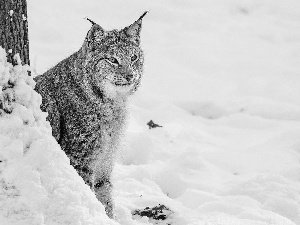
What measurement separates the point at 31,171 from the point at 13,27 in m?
0.82

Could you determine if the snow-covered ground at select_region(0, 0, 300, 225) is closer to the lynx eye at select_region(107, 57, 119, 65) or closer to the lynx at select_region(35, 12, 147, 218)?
the lynx at select_region(35, 12, 147, 218)

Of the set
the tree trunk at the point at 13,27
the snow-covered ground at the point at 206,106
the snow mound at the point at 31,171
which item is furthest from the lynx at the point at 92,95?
the snow mound at the point at 31,171

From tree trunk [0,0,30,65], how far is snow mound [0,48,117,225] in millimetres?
114

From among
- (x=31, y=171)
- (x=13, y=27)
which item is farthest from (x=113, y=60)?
(x=31, y=171)

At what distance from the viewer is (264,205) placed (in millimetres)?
5148

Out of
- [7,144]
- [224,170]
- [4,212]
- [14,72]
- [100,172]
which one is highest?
[224,170]

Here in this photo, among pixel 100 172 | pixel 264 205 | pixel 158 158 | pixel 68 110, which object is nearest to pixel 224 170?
pixel 158 158

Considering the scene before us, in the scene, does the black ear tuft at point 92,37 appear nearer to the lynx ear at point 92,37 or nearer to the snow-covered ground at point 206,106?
the lynx ear at point 92,37

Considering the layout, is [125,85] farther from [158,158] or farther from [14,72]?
[158,158]

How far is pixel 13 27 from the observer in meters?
2.88

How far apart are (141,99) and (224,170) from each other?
2538 mm

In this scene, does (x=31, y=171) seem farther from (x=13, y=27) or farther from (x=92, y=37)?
(x=92, y=37)

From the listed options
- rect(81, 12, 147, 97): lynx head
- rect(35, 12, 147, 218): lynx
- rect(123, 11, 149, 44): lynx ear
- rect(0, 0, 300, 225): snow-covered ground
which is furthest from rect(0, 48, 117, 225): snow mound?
rect(123, 11, 149, 44): lynx ear

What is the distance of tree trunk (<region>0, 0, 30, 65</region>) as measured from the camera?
282 cm
